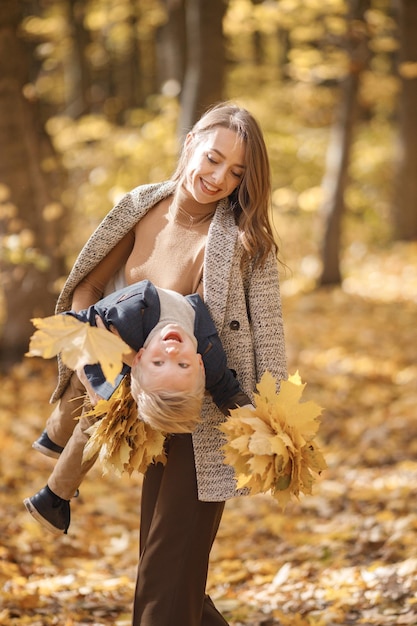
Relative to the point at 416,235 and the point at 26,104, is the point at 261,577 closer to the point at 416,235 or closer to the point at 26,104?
the point at 26,104

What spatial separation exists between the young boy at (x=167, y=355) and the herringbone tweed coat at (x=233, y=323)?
98 mm

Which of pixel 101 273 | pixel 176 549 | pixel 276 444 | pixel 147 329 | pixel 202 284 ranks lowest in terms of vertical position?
pixel 176 549

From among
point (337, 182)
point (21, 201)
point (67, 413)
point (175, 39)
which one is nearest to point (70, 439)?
point (67, 413)

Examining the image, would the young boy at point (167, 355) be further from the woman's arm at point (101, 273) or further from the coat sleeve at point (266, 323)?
the woman's arm at point (101, 273)

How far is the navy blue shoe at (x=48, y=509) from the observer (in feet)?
10.3

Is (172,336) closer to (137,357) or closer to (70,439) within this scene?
(137,357)

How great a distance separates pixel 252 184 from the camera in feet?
9.44

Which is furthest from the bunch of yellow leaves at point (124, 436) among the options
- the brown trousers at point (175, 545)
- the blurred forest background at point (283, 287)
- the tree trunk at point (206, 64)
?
the tree trunk at point (206, 64)

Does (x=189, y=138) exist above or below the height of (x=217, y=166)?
above

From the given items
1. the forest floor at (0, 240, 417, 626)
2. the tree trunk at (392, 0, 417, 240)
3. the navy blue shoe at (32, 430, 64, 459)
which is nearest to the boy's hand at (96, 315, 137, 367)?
the navy blue shoe at (32, 430, 64, 459)

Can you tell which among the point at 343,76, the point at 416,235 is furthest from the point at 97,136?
the point at 416,235

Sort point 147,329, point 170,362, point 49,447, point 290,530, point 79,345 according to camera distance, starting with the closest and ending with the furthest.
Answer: point 79,345, point 170,362, point 147,329, point 49,447, point 290,530

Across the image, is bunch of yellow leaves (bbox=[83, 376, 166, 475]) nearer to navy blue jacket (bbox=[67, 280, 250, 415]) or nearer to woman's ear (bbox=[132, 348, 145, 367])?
navy blue jacket (bbox=[67, 280, 250, 415])

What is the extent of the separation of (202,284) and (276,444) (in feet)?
2.19
